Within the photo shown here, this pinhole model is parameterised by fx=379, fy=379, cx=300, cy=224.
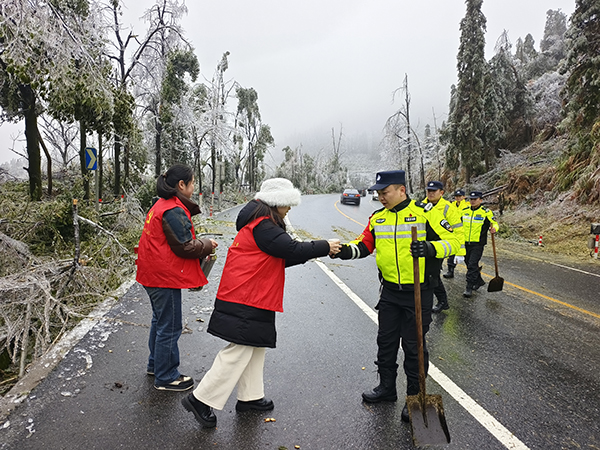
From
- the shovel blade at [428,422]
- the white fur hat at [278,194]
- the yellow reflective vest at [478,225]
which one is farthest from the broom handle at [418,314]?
the yellow reflective vest at [478,225]

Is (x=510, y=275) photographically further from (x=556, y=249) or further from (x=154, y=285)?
(x=154, y=285)

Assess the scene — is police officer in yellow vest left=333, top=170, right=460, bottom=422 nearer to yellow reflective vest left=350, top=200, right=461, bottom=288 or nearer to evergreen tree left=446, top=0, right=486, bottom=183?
yellow reflective vest left=350, top=200, right=461, bottom=288

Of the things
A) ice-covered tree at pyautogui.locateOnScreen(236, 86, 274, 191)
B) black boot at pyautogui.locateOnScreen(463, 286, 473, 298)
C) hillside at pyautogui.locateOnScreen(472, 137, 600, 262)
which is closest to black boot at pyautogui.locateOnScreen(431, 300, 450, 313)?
black boot at pyautogui.locateOnScreen(463, 286, 473, 298)

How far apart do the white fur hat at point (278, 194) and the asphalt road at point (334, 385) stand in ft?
5.61

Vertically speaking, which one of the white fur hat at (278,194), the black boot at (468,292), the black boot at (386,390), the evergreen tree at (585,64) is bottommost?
the black boot at (386,390)

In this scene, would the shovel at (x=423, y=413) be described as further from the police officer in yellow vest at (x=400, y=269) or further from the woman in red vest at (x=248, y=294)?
the woman in red vest at (x=248, y=294)

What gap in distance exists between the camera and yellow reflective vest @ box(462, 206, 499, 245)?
23.2 feet

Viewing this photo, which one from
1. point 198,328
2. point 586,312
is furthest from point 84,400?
point 586,312

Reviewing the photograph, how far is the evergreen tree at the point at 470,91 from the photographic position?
→ 2402 cm

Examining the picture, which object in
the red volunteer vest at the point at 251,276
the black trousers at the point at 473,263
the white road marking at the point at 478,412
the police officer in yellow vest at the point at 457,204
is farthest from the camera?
the police officer in yellow vest at the point at 457,204

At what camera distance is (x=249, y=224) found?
2955 mm

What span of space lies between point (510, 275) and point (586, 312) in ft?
7.83

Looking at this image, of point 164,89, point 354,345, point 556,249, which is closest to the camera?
point 354,345

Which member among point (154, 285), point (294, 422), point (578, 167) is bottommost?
point (294, 422)
